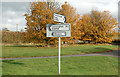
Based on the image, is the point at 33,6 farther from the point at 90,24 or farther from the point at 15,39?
the point at 90,24

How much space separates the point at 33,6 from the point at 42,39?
23.4 ft

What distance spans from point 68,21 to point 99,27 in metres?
15.7

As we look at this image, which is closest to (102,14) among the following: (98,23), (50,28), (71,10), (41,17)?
(98,23)

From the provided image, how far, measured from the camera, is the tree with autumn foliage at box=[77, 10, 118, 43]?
38188 millimetres

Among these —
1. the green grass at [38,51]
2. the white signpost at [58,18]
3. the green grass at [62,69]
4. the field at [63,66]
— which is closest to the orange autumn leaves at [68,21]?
the green grass at [38,51]

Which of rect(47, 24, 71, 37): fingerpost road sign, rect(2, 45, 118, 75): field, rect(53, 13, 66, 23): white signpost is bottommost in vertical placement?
rect(2, 45, 118, 75): field

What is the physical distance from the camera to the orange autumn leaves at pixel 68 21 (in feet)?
87.1

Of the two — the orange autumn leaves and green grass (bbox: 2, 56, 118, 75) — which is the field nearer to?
green grass (bbox: 2, 56, 118, 75)

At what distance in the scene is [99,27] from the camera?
39.4 meters

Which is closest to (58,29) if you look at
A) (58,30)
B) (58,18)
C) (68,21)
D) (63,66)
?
(58,30)

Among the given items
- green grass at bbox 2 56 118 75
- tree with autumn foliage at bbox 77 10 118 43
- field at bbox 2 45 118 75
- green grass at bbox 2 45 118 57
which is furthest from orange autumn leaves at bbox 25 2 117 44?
green grass at bbox 2 56 118 75

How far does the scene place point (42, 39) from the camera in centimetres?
2756

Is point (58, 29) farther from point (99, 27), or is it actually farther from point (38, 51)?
point (99, 27)

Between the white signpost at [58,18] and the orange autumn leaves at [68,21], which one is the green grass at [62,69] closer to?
the white signpost at [58,18]
